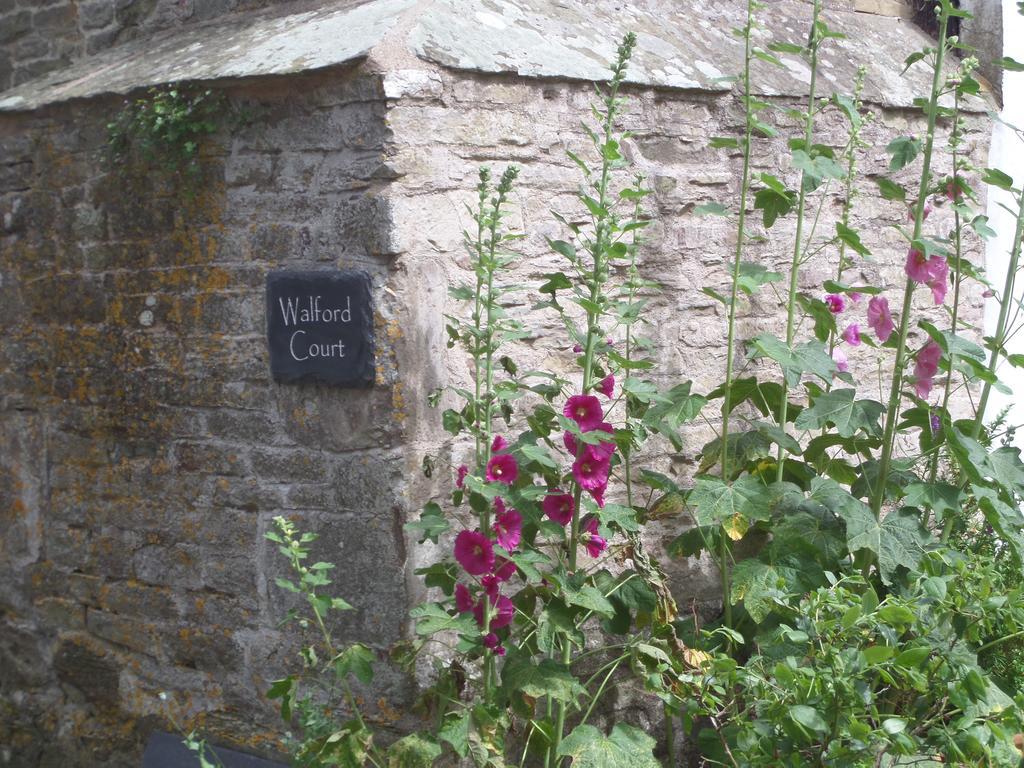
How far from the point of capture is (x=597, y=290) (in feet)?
10.5

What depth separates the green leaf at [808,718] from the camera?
8.64 feet

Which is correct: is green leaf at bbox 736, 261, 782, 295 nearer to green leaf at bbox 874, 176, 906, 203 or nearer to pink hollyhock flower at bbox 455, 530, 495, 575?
green leaf at bbox 874, 176, 906, 203

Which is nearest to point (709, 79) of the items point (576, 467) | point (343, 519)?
point (576, 467)

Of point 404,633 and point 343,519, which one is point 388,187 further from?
point 404,633

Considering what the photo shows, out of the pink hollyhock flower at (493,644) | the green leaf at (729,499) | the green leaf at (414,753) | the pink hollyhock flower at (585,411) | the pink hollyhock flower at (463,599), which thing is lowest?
the green leaf at (414,753)

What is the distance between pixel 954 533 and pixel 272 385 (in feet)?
7.73

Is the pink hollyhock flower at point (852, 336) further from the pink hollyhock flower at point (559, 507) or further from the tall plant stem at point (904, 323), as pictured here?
the pink hollyhock flower at point (559, 507)

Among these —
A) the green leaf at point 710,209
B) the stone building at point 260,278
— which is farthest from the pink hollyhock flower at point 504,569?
the green leaf at point 710,209

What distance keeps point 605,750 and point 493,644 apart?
0.38 meters

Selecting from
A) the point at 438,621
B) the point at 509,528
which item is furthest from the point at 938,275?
the point at 438,621

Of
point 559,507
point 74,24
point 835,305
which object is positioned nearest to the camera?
point 559,507

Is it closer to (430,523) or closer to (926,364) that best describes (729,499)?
(926,364)

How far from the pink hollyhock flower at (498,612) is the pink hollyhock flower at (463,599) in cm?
2

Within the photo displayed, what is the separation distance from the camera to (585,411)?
3.17 m
